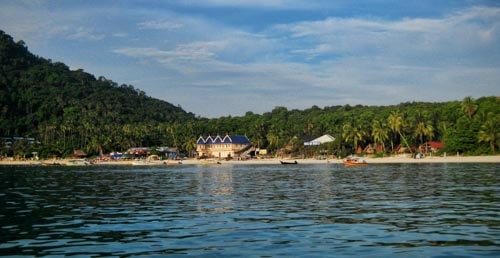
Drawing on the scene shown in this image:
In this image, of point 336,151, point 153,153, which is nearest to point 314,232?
point 336,151

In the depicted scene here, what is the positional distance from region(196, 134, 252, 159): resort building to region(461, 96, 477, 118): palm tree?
83726mm

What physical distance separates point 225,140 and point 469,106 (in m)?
90.3

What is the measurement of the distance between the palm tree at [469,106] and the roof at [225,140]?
8472 cm

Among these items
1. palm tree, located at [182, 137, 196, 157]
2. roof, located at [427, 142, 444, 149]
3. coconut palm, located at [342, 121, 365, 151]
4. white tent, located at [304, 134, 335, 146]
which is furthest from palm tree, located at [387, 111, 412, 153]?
palm tree, located at [182, 137, 196, 157]

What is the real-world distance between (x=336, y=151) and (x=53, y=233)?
129 meters

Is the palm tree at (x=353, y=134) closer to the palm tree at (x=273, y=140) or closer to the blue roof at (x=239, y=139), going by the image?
the palm tree at (x=273, y=140)

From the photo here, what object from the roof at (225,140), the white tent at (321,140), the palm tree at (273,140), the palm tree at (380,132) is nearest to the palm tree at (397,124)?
the palm tree at (380,132)

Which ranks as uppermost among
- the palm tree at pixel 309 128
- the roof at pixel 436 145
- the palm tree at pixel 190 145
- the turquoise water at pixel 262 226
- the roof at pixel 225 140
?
the palm tree at pixel 309 128

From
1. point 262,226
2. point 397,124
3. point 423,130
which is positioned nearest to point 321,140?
point 397,124

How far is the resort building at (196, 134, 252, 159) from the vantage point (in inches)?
7352

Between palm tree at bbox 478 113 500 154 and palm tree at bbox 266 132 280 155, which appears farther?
palm tree at bbox 266 132 280 155

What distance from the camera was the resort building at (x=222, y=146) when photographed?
613 ft

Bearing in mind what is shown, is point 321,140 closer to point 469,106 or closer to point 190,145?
point 190,145

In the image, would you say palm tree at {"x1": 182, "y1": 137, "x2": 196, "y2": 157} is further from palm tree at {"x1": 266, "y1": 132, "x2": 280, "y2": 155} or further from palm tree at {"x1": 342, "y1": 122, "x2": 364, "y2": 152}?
palm tree at {"x1": 342, "y1": 122, "x2": 364, "y2": 152}
